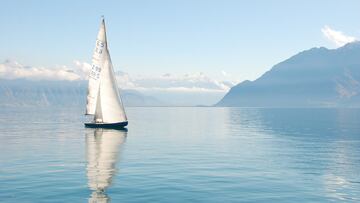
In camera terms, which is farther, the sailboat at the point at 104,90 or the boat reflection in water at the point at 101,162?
the sailboat at the point at 104,90

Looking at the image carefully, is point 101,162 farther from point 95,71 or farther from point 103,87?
point 95,71

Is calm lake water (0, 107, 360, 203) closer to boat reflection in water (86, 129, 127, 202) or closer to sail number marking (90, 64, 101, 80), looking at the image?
boat reflection in water (86, 129, 127, 202)

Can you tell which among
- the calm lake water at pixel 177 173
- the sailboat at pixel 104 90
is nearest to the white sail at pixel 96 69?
the sailboat at pixel 104 90

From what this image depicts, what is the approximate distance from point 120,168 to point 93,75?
5583 centimetres

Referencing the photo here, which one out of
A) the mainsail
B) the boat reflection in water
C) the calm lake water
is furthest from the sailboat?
the calm lake water

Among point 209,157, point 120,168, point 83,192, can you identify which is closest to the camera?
point 83,192

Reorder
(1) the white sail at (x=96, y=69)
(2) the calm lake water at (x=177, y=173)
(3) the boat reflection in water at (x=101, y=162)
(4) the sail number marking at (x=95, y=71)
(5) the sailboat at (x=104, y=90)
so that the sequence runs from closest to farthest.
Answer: (2) the calm lake water at (x=177, y=173) → (3) the boat reflection in water at (x=101, y=162) → (5) the sailboat at (x=104, y=90) → (1) the white sail at (x=96, y=69) → (4) the sail number marking at (x=95, y=71)

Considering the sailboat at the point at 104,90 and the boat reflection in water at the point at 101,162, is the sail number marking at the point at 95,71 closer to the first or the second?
the sailboat at the point at 104,90

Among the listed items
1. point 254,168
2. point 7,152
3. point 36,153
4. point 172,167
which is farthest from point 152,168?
point 7,152

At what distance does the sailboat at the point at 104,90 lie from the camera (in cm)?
9725

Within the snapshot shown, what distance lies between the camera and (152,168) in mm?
46750

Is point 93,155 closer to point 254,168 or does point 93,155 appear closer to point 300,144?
point 254,168

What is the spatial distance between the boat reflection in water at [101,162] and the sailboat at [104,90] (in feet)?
38.0

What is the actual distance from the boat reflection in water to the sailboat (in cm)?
1157
